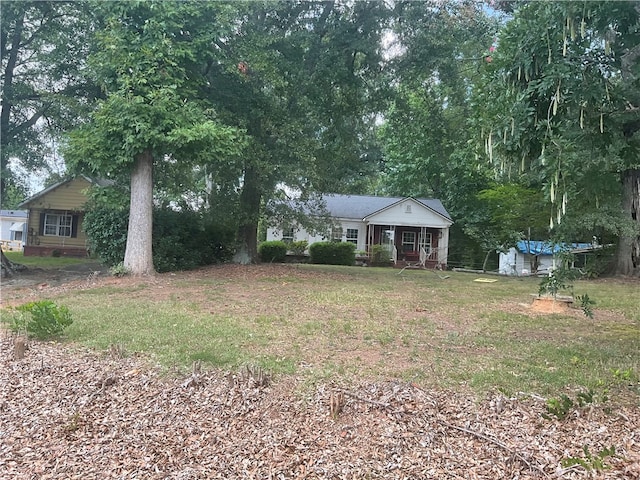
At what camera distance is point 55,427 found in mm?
3850

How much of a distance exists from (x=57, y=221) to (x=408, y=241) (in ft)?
60.3

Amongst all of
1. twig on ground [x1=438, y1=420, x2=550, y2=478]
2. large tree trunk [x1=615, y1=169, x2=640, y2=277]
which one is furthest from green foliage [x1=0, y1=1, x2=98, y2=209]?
large tree trunk [x1=615, y1=169, x2=640, y2=277]

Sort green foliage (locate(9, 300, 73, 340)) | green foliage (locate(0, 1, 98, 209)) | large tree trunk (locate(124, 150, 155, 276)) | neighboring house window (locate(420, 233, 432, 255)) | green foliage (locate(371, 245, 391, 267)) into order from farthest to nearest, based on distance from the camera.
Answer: neighboring house window (locate(420, 233, 432, 255)) → green foliage (locate(371, 245, 391, 267)) → green foliage (locate(0, 1, 98, 209)) → large tree trunk (locate(124, 150, 155, 276)) → green foliage (locate(9, 300, 73, 340))

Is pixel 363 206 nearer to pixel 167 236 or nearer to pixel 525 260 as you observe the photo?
pixel 525 260

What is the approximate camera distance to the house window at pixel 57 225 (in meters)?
24.0

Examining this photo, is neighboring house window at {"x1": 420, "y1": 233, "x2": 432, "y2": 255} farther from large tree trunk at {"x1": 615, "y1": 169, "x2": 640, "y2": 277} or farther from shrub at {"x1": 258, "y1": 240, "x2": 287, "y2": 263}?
large tree trunk at {"x1": 615, "y1": 169, "x2": 640, "y2": 277}

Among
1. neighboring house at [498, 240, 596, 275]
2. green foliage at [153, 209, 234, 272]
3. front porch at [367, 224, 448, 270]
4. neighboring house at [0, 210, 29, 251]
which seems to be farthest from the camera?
neighboring house at [0, 210, 29, 251]

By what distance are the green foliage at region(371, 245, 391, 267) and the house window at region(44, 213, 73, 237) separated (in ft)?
50.9

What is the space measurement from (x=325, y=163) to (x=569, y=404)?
1068 cm

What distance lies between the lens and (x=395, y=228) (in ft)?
85.4

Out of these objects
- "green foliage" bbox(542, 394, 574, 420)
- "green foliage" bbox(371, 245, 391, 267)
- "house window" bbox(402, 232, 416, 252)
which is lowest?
"green foliage" bbox(542, 394, 574, 420)

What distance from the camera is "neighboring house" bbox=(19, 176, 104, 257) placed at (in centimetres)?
2355

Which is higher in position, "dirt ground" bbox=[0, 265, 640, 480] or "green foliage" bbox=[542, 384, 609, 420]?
"green foliage" bbox=[542, 384, 609, 420]

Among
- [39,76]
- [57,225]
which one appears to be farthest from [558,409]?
[57,225]
